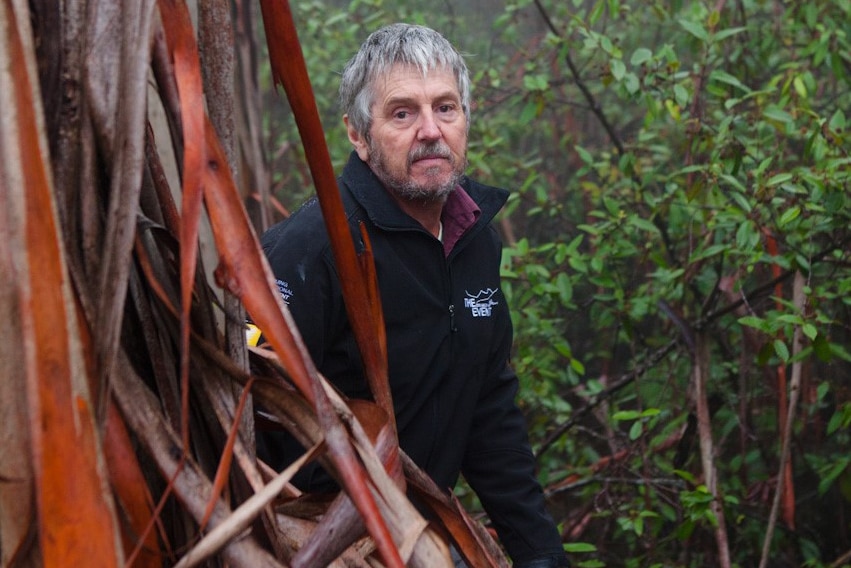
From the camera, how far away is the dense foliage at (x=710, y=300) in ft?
13.0

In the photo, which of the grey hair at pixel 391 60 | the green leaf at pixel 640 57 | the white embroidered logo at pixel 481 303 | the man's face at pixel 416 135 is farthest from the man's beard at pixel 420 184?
the green leaf at pixel 640 57

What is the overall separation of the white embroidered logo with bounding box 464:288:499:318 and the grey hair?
0.50 meters

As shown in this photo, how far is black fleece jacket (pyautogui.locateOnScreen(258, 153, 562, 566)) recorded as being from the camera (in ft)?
8.21

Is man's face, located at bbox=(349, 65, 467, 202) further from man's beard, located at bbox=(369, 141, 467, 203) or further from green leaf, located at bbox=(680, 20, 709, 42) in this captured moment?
green leaf, located at bbox=(680, 20, 709, 42)

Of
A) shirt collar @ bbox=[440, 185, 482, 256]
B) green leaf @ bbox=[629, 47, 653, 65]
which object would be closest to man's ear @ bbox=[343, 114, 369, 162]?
shirt collar @ bbox=[440, 185, 482, 256]

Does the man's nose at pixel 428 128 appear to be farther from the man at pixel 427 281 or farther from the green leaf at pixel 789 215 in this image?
the green leaf at pixel 789 215

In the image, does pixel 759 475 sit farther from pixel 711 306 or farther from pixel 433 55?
pixel 433 55

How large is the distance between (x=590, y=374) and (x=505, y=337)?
3.16 metres

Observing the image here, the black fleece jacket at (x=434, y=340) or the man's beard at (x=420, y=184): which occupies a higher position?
the man's beard at (x=420, y=184)

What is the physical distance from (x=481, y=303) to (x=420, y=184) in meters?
0.35

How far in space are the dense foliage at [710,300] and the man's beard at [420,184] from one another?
1419mm

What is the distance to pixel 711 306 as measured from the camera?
15.0ft

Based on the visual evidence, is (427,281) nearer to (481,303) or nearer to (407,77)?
(481,303)

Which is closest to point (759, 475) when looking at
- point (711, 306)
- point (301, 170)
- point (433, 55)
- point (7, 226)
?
point (711, 306)
